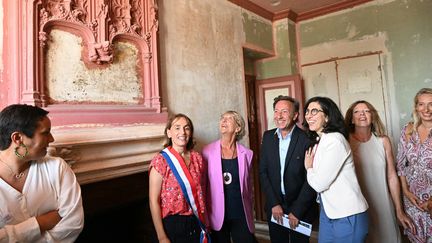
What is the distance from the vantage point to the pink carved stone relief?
5.39 ft

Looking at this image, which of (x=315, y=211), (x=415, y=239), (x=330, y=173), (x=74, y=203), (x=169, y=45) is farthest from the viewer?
(x=169, y=45)

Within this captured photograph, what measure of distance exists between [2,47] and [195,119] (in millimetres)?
1638

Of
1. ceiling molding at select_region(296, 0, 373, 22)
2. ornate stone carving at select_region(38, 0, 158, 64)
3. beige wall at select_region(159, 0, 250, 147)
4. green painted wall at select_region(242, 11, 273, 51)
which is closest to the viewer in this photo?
ornate stone carving at select_region(38, 0, 158, 64)

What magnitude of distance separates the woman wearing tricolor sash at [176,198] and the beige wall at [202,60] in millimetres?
959

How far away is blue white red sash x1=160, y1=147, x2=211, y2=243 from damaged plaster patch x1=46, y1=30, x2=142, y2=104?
759mm

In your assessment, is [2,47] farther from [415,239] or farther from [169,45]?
[415,239]

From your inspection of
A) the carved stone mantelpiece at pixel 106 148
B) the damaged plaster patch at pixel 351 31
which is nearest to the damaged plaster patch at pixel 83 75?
the carved stone mantelpiece at pixel 106 148

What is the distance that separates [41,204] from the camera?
47.1 inches

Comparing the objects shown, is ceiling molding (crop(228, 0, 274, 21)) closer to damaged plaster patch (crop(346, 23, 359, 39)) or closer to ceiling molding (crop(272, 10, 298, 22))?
ceiling molding (crop(272, 10, 298, 22))

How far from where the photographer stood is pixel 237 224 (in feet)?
6.33

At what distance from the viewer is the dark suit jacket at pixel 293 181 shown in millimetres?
1867

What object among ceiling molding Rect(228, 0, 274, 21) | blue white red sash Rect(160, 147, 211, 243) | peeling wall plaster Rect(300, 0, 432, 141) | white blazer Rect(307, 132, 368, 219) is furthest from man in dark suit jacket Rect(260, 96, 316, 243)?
peeling wall plaster Rect(300, 0, 432, 141)

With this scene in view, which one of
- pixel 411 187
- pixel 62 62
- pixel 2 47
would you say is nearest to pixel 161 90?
pixel 62 62

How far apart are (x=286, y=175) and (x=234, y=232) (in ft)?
1.84
